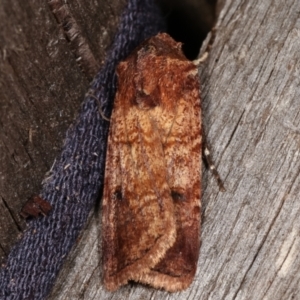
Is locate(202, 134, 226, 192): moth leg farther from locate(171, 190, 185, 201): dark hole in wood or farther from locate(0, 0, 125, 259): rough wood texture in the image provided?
locate(0, 0, 125, 259): rough wood texture

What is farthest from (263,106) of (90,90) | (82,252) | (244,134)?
(82,252)

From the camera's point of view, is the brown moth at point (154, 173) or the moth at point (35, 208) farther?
the brown moth at point (154, 173)

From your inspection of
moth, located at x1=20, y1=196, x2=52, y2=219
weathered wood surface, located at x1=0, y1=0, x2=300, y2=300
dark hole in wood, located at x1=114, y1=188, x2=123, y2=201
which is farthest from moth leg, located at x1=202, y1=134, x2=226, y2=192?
moth, located at x1=20, y1=196, x2=52, y2=219

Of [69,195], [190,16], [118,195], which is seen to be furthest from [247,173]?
[190,16]

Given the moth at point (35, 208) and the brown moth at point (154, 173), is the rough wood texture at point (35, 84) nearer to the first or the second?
the moth at point (35, 208)

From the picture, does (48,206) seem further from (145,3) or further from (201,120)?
(145,3)

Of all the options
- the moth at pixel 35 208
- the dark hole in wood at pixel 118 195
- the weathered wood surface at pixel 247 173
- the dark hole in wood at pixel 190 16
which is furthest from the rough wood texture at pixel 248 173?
the dark hole in wood at pixel 190 16
